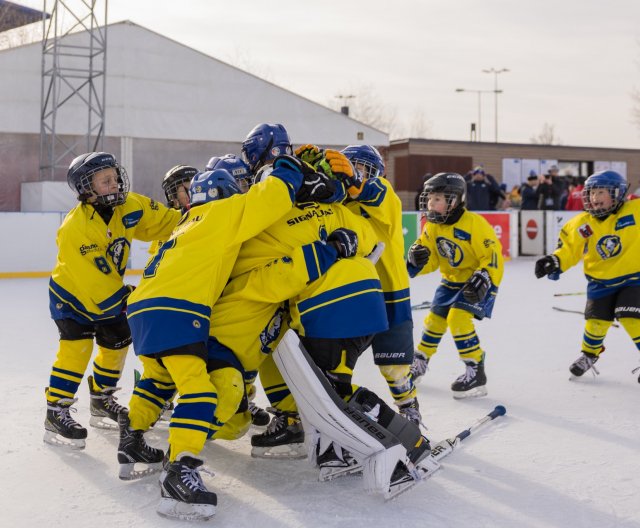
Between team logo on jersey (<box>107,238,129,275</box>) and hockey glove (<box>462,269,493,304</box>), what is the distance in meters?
1.84

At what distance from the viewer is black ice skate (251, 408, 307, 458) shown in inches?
133

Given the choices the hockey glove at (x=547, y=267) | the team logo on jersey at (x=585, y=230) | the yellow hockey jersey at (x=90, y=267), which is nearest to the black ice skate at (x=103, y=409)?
the yellow hockey jersey at (x=90, y=267)

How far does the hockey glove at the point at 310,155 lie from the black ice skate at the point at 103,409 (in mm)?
1544

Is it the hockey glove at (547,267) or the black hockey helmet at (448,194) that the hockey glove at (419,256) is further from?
the hockey glove at (547,267)

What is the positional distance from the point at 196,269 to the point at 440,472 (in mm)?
1255

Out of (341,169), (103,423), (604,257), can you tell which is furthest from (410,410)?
(604,257)

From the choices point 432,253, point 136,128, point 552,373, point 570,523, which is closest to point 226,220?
point 570,523

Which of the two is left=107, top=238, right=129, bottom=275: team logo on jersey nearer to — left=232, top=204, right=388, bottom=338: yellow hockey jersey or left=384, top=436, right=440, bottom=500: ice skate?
left=232, top=204, right=388, bottom=338: yellow hockey jersey

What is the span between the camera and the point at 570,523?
2.69 meters

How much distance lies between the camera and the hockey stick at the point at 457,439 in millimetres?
3338

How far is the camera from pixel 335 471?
3.07 meters

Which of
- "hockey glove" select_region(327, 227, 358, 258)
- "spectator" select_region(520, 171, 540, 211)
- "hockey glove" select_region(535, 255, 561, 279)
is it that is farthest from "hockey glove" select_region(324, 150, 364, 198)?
"spectator" select_region(520, 171, 540, 211)

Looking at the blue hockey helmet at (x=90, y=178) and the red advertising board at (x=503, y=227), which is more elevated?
the blue hockey helmet at (x=90, y=178)

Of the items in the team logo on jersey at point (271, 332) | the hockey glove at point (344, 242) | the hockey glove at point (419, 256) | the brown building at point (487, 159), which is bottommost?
the team logo on jersey at point (271, 332)
